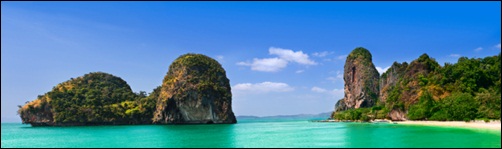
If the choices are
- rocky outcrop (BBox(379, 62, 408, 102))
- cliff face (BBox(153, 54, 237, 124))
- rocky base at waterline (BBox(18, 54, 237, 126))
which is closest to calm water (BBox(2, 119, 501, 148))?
cliff face (BBox(153, 54, 237, 124))

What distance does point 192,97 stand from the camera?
259 feet

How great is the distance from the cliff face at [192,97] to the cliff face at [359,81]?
169ft

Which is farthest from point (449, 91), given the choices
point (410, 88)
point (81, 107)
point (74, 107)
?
point (74, 107)

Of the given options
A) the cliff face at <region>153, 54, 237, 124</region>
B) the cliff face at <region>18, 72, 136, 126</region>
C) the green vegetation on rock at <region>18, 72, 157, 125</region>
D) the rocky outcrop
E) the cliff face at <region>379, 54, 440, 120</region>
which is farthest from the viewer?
the rocky outcrop

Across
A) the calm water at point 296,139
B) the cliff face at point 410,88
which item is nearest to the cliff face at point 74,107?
the calm water at point 296,139

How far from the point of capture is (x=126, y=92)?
94812 millimetres

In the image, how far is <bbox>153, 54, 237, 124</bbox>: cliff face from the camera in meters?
78.9

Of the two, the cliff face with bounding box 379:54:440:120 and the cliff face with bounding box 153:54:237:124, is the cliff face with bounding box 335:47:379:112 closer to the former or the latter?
the cliff face with bounding box 379:54:440:120

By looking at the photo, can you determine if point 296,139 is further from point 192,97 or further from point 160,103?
point 160,103

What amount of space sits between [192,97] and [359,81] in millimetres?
63290

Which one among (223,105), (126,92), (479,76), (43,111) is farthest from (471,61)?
(43,111)

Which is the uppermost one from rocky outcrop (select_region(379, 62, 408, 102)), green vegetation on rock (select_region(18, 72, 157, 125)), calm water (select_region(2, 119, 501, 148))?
rocky outcrop (select_region(379, 62, 408, 102))

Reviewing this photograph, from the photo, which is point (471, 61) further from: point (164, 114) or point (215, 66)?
point (164, 114)

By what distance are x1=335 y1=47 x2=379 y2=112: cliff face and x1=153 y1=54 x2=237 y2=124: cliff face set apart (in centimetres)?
5139
